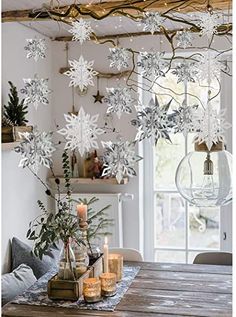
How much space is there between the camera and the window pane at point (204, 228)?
4.06m

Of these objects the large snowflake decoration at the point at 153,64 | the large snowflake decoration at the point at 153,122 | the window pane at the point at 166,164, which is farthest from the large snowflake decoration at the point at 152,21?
the window pane at the point at 166,164

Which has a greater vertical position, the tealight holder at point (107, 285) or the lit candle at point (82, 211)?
the lit candle at point (82, 211)

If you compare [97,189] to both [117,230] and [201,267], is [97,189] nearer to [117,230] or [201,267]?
[117,230]

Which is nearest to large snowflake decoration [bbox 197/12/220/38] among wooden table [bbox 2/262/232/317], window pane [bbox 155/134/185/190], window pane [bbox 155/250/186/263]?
wooden table [bbox 2/262/232/317]

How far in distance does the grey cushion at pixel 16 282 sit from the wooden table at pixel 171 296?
1.74ft

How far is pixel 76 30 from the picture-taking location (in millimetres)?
1673

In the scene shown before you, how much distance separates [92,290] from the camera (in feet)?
7.05

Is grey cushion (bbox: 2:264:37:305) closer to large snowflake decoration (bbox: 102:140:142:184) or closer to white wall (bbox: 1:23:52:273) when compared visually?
white wall (bbox: 1:23:52:273)

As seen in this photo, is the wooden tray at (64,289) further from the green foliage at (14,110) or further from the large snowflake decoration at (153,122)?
the green foliage at (14,110)

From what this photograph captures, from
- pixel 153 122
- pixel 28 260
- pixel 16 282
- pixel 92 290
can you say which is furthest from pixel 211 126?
pixel 28 260

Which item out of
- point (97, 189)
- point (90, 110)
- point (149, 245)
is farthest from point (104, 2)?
point (149, 245)

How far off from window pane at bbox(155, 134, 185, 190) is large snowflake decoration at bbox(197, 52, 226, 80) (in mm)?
2565

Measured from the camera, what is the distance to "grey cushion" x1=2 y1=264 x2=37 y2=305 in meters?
2.67

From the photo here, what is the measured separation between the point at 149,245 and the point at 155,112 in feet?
9.55
